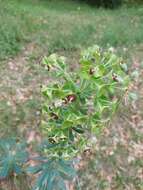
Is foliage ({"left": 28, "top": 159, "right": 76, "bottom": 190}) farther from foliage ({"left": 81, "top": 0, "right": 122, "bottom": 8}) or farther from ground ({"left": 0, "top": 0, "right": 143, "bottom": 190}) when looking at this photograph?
foliage ({"left": 81, "top": 0, "right": 122, "bottom": 8})

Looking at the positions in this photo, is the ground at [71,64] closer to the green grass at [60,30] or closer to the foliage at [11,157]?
the green grass at [60,30]

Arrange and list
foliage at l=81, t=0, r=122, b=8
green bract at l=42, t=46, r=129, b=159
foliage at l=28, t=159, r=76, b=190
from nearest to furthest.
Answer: green bract at l=42, t=46, r=129, b=159
foliage at l=28, t=159, r=76, b=190
foliage at l=81, t=0, r=122, b=8

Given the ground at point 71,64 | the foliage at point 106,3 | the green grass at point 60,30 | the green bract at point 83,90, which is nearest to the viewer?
the green bract at point 83,90

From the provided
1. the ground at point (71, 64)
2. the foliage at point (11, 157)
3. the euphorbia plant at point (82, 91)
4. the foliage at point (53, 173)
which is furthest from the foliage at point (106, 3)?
the euphorbia plant at point (82, 91)

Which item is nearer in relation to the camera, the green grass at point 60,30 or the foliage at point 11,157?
the foliage at point 11,157

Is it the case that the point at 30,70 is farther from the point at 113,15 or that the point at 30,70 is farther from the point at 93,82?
the point at 113,15

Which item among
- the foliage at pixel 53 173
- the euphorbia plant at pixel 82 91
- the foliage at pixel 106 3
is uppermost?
the foliage at pixel 106 3

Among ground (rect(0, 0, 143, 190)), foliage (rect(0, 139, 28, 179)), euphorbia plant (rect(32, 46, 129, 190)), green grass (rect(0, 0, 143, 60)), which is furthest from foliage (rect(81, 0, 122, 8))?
euphorbia plant (rect(32, 46, 129, 190))

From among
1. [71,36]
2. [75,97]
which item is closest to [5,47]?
[71,36]
